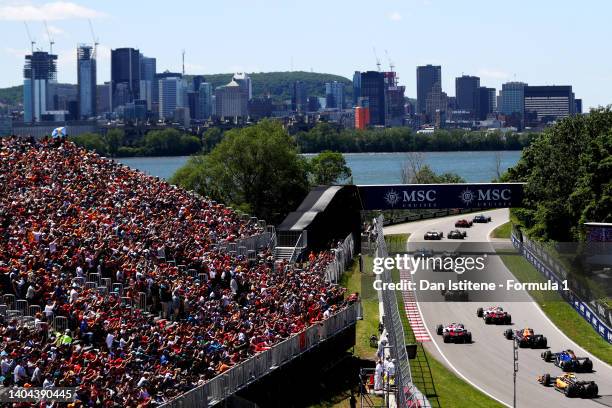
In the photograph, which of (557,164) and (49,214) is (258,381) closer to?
(49,214)

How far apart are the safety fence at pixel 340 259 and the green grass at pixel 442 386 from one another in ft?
18.7

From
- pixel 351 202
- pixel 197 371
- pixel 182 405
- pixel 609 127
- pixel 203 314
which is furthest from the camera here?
pixel 609 127

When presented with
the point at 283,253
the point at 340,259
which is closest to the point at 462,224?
the point at 340,259

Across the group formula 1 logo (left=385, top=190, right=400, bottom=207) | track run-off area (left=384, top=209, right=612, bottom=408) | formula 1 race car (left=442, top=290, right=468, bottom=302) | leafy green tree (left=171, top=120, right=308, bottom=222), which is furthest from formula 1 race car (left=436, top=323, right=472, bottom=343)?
leafy green tree (left=171, top=120, right=308, bottom=222)

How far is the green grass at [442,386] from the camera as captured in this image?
147 feet

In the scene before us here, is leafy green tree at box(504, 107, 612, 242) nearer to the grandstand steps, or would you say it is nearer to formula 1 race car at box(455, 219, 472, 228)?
formula 1 race car at box(455, 219, 472, 228)

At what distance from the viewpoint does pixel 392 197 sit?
8006cm

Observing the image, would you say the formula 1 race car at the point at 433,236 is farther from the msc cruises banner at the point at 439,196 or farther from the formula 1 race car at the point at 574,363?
the formula 1 race car at the point at 574,363

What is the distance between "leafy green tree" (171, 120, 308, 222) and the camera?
9056 centimetres

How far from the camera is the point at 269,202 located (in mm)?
91188

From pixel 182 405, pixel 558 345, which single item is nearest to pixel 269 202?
pixel 558 345

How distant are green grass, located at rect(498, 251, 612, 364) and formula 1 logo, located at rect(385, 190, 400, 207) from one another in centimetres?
1088

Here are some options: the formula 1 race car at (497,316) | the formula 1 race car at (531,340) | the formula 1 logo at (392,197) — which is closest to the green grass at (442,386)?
the formula 1 race car at (531,340)

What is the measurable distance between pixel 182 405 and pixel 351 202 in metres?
43.1
